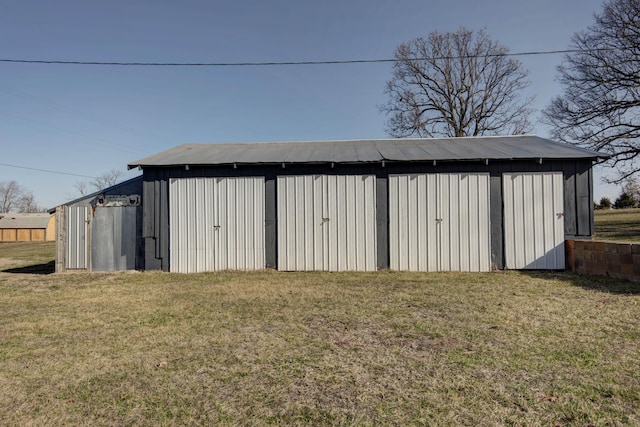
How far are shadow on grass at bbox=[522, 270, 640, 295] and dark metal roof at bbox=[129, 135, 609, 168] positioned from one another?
3.09 m

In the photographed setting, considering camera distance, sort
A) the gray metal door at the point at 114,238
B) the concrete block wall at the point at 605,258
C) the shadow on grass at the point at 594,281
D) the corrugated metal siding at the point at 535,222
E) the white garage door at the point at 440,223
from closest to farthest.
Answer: the shadow on grass at the point at 594,281
the concrete block wall at the point at 605,258
the corrugated metal siding at the point at 535,222
the white garage door at the point at 440,223
the gray metal door at the point at 114,238

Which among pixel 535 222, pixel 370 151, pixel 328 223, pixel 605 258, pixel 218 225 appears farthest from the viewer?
pixel 370 151

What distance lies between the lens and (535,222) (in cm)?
941

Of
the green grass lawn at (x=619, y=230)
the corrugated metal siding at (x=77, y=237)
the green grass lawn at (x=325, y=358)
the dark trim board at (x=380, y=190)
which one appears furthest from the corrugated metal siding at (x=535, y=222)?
the corrugated metal siding at (x=77, y=237)

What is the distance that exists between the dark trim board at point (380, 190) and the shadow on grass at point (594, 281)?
1046mm

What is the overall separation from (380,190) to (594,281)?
5.27 meters

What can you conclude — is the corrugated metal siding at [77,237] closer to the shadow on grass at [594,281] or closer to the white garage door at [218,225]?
the white garage door at [218,225]

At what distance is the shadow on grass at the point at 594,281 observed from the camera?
659cm

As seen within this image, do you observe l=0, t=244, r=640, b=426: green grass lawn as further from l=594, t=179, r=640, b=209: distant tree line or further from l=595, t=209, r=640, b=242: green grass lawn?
l=594, t=179, r=640, b=209: distant tree line

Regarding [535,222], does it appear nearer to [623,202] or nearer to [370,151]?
[370,151]

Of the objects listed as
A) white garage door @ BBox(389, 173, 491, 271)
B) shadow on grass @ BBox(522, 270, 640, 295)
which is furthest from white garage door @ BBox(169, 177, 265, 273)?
shadow on grass @ BBox(522, 270, 640, 295)

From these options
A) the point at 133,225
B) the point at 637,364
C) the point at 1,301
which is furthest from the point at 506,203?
the point at 1,301

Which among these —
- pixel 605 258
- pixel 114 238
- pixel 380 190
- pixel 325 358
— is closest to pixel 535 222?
pixel 605 258

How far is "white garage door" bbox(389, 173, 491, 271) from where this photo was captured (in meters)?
9.48
